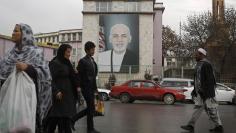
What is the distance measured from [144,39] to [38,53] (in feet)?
193

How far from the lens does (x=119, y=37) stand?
63344 mm

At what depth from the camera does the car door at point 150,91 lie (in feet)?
95.5

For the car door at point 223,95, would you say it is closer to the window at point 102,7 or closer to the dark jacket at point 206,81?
the dark jacket at point 206,81

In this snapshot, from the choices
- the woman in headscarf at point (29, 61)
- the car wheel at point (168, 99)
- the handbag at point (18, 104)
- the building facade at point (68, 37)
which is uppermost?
the building facade at point (68, 37)

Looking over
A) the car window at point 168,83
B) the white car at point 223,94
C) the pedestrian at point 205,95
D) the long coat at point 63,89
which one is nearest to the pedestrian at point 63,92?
the long coat at point 63,89

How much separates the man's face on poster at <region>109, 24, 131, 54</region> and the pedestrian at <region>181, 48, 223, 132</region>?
5172 centimetres

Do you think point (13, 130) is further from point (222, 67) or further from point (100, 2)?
point (100, 2)

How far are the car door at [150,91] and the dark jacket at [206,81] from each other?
57.6ft

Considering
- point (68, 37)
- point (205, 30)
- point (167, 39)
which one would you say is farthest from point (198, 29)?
point (68, 37)

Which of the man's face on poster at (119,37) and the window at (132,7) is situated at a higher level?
the window at (132,7)

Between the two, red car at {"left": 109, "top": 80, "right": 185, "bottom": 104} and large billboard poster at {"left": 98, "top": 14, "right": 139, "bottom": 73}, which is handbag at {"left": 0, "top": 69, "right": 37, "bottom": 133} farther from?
large billboard poster at {"left": 98, "top": 14, "right": 139, "bottom": 73}

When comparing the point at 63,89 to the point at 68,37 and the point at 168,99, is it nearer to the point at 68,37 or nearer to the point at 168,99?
the point at 168,99

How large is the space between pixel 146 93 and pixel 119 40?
3445cm

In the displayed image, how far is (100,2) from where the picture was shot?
64.8 m
